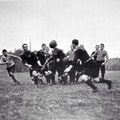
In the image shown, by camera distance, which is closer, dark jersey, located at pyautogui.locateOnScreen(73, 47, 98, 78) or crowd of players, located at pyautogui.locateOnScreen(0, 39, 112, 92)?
dark jersey, located at pyautogui.locateOnScreen(73, 47, 98, 78)

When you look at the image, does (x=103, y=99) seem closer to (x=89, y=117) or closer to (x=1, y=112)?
(x=89, y=117)

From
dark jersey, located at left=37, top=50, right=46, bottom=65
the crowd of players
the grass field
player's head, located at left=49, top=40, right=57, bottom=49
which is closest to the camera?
the grass field

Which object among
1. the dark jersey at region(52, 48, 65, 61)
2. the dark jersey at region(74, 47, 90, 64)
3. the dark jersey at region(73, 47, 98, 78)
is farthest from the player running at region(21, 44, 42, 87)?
the dark jersey at region(74, 47, 90, 64)

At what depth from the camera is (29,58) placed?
1315 centimetres

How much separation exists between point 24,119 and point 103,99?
3095 millimetres

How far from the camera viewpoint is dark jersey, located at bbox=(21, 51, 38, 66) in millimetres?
13095

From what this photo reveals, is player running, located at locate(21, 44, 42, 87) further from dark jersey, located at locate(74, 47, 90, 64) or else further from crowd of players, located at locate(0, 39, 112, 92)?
dark jersey, located at locate(74, 47, 90, 64)

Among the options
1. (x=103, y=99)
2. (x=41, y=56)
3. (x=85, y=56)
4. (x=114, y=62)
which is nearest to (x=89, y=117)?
(x=103, y=99)

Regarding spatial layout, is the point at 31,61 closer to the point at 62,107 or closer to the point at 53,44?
the point at 53,44

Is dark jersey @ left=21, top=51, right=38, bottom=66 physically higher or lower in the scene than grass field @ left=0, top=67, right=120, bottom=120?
higher

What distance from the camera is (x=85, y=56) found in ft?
32.7

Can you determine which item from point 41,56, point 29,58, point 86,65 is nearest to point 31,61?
point 29,58

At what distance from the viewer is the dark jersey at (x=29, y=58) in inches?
516

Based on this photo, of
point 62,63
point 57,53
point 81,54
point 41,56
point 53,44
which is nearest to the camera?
point 81,54
